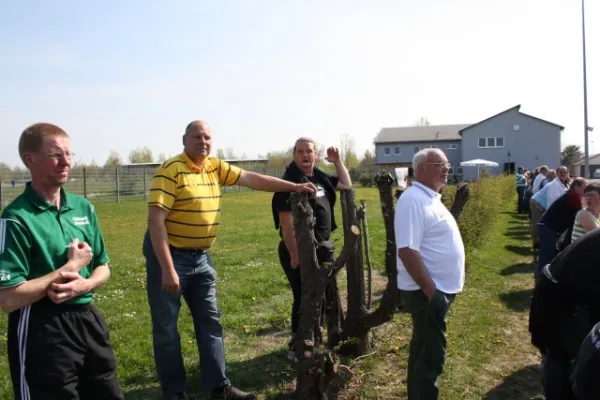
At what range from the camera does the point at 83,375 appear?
270 centimetres

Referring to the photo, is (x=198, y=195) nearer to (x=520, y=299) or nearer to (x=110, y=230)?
(x=520, y=299)

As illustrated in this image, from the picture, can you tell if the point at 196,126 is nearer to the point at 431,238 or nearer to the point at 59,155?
the point at 59,155

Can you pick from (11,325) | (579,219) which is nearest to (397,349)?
(579,219)

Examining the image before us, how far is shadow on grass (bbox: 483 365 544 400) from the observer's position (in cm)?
415

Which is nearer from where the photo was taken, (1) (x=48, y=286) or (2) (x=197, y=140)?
(1) (x=48, y=286)

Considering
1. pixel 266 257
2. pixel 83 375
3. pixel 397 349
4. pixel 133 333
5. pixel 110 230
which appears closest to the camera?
pixel 83 375

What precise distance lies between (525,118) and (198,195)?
2131 inches

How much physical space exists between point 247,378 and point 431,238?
2.14 meters

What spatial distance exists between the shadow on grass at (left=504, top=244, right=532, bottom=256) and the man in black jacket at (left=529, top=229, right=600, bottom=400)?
840 cm

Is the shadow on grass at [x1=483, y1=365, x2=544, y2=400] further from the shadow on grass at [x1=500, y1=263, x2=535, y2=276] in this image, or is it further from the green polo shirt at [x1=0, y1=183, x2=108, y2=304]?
the shadow on grass at [x1=500, y1=263, x2=535, y2=276]

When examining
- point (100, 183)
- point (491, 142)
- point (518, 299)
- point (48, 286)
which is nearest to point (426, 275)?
point (48, 286)

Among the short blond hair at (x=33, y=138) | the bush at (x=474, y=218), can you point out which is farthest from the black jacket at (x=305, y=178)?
the bush at (x=474, y=218)

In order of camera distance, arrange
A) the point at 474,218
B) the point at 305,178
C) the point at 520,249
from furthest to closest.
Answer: the point at 520,249 < the point at 474,218 < the point at 305,178

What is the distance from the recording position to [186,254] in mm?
3643
